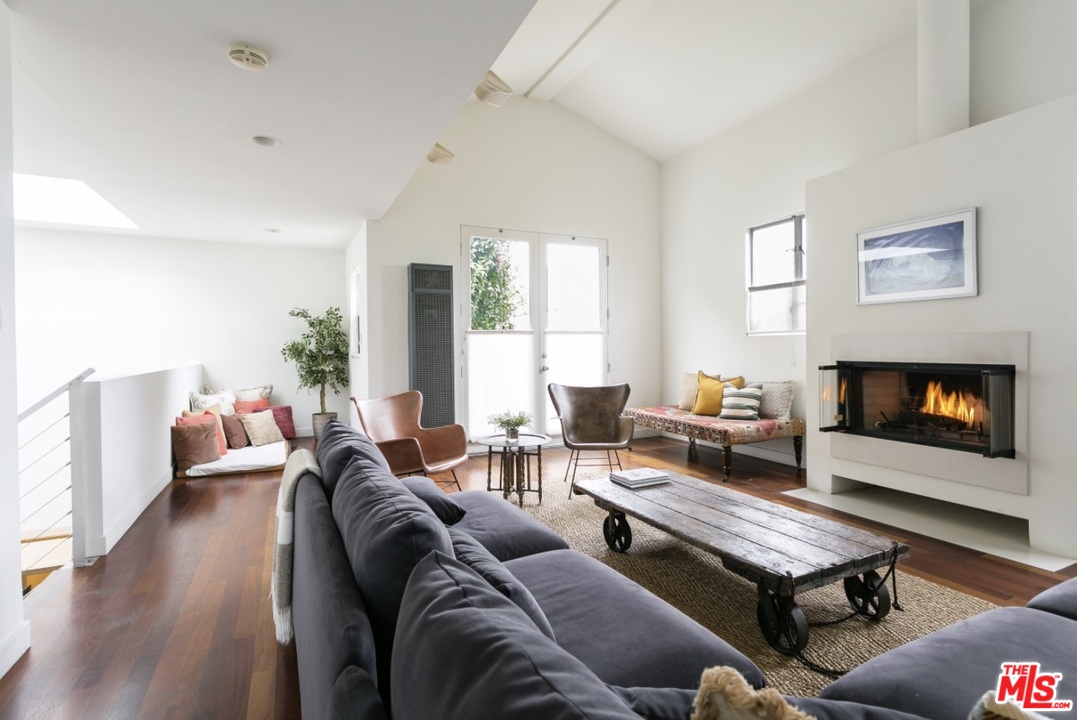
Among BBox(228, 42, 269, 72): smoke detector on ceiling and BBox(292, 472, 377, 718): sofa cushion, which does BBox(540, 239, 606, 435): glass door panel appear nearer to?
BBox(228, 42, 269, 72): smoke detector on ceiling

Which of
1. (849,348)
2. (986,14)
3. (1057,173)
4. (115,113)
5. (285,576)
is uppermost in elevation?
(986,14)

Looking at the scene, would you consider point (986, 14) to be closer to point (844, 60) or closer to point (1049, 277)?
point (844, 60)

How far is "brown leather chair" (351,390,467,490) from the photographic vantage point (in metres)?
3.63

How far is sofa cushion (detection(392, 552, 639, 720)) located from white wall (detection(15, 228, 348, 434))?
5.73 metres

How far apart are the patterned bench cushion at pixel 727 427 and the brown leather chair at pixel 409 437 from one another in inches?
62.9

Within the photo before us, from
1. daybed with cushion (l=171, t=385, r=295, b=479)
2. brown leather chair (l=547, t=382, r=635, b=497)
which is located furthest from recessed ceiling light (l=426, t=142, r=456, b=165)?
daybed with cushion (l=171, t=385, r=295, b=479)

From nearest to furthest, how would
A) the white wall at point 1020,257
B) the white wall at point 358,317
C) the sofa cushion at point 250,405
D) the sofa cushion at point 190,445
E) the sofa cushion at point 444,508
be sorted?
the sofa cushion at point 444,508
the white wall at point 1020,257
the sofa cushion at point 190,445
the white wall at point 358,317
the sofa cushion at point 250,405

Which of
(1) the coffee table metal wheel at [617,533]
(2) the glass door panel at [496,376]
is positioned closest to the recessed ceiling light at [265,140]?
(2) the glass door panel at [496,376]

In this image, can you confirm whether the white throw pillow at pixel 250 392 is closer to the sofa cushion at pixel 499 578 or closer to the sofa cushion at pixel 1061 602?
the sofa cushion at pixel 499 578

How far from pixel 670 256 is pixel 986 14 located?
3.56 meters

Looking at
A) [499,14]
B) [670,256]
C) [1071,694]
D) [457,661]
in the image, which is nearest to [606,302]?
[670,256]

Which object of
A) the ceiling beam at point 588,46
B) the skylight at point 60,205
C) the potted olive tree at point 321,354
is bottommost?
the potted olive tree at point 321,354

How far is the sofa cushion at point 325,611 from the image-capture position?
0.96 meters

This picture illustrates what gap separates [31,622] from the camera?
2.38m
